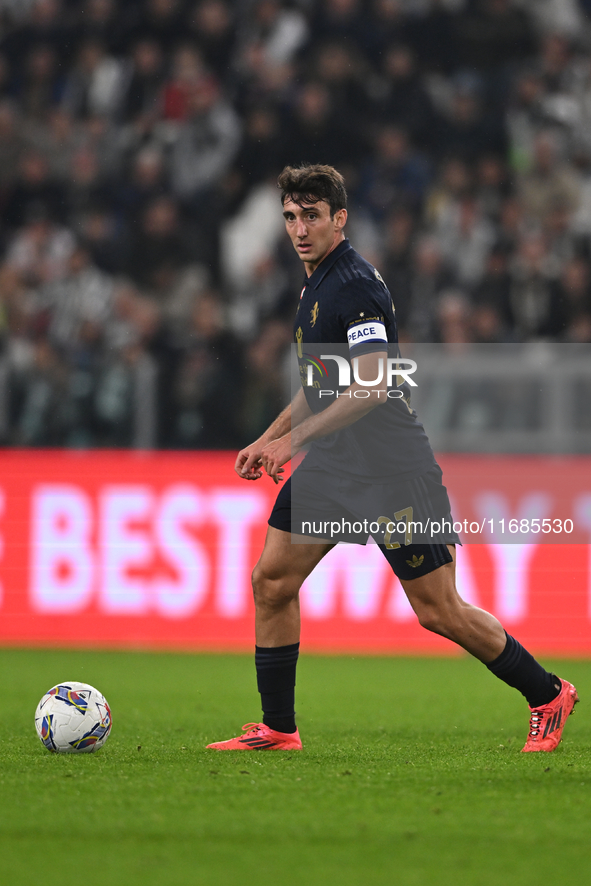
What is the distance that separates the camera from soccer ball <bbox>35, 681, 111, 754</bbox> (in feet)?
14.8

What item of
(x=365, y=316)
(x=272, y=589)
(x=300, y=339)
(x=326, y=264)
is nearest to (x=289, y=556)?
(x=272, y=589)

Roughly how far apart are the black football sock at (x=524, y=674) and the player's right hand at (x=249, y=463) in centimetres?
113

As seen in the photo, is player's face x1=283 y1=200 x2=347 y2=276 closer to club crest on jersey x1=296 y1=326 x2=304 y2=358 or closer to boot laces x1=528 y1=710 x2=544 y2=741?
club crest on jersey x1=296 y1=326 x2=304 y2=358

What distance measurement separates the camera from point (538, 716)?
184 inches

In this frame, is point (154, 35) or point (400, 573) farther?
point (154, 35)

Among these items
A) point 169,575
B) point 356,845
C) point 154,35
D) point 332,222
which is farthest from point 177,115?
point 356,845

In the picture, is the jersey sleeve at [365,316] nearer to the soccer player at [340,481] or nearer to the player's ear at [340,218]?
the soccer player at [340,481]

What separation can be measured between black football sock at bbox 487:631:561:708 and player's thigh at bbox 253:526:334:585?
0.78m

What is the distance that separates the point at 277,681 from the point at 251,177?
24.4ft

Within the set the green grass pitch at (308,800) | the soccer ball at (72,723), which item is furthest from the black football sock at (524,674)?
the soccer ball at (72,723)

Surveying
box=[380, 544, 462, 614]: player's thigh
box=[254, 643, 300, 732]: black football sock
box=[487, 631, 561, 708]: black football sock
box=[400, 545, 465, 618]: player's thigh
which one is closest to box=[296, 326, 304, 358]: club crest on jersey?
box=[380, 544, 462, 614]: player's thigh

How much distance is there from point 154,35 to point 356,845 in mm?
10281

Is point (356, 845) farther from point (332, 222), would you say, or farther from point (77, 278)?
point (77, 278)

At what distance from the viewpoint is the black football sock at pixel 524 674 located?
15.1ft
